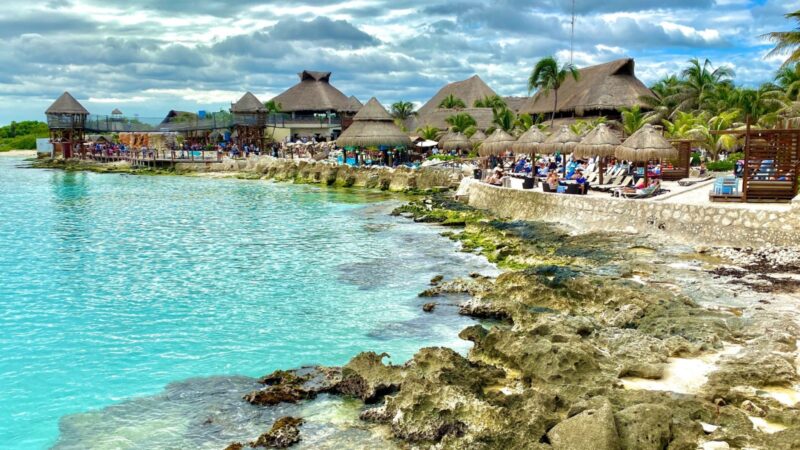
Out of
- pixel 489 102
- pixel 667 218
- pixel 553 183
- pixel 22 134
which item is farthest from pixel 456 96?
pixel 22 134

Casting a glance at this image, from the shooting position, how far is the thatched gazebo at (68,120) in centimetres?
5862

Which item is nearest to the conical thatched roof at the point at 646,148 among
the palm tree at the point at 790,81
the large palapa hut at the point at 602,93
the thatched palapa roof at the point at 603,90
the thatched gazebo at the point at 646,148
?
the thatched gazebo at the point at 646,148

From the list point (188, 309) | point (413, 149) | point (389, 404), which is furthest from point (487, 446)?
point (413, 149)

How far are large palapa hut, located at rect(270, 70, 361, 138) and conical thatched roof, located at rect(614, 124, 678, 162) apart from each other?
39431mm

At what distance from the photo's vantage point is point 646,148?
64.9 feet

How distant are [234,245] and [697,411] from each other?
16689 mm

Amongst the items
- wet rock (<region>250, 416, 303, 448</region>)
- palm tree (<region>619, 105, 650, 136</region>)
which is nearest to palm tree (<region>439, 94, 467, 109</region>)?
palm tree (<region>619, 105, 650, 136</region>)

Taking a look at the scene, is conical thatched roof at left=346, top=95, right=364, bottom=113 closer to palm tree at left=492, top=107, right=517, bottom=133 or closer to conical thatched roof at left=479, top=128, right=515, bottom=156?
palm tree at left=492, top=107, right=517, bottom=133

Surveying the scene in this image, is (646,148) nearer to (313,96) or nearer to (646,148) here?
(646,148)

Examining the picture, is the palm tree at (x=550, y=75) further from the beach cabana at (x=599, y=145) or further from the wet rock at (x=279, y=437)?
the wet rock at (x=279, y=437)

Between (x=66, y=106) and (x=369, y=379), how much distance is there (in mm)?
59389

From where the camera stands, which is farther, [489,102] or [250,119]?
[250,119]

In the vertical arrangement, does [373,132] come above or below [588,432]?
above

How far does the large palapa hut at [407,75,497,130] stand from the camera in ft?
164
